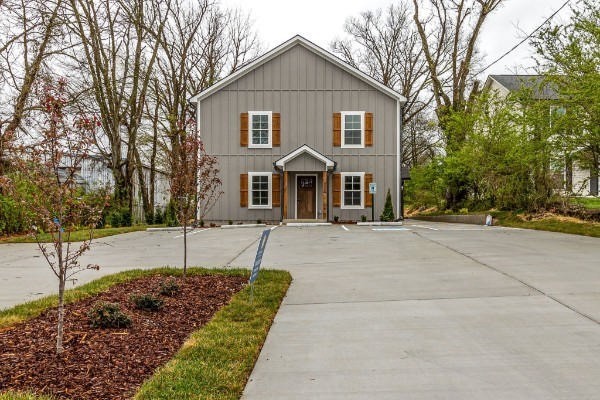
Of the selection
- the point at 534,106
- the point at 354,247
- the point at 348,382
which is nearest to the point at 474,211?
the point at 534,106

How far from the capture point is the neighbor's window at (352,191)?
20594 millimetres

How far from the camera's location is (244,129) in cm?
2072

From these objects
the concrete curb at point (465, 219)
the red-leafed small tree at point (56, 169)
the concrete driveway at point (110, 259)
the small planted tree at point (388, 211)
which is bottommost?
the concrete driveway at point (110, 259)

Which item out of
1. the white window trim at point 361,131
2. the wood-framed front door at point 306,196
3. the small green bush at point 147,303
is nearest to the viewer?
the small green bush at point 147,303

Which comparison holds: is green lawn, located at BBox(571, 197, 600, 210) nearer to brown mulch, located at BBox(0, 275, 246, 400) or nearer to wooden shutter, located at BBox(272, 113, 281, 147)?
wooden shutter, located at BBox(272, 113, 281, 147)

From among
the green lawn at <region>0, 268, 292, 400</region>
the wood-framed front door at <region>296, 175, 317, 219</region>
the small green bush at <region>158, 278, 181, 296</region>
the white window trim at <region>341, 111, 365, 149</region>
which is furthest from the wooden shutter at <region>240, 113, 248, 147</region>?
the small green bush at <region>158, 278, 181, 296</region>

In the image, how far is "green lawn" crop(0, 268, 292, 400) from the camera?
2.98 m

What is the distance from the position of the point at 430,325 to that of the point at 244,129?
17.2 meters

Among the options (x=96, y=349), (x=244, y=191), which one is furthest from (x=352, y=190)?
(x=96, y=349)

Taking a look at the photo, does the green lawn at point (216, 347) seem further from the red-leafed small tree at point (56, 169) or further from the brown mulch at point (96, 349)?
the red-leafed small tree at point (56, 169)

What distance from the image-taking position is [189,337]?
4.18 metres

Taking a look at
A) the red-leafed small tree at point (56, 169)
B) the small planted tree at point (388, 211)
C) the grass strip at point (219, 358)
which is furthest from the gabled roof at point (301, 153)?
the red-leafed small tree at point (56, 169)

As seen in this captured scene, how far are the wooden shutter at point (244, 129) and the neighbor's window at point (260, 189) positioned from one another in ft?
4.63

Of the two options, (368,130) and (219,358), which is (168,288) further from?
(368,130)
